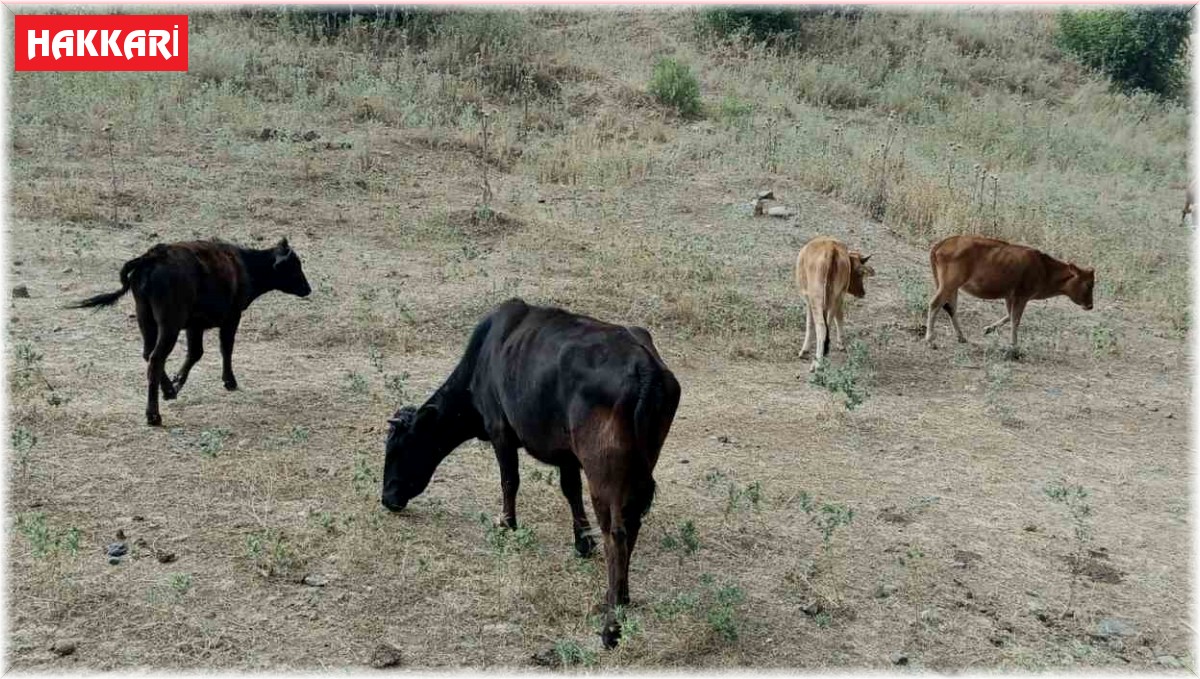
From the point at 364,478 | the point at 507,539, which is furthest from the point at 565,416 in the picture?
the point at 364,478

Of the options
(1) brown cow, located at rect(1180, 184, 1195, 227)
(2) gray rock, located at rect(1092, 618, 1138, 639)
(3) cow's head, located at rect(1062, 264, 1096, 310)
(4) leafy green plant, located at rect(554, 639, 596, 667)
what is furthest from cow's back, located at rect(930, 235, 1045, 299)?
(1) brown cow, located at rect(1180, 184, 1195, 227)

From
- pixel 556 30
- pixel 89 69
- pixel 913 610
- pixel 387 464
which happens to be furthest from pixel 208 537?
pixel 556 30

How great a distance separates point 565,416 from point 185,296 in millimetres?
3650

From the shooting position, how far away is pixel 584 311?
11.9m

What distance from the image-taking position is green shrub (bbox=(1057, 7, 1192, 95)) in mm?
28359

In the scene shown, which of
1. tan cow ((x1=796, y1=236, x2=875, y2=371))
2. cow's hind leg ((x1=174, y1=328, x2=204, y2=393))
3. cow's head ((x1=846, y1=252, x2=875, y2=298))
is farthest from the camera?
cow's head ((x1=846, y1=252, x2=875, y2=298))

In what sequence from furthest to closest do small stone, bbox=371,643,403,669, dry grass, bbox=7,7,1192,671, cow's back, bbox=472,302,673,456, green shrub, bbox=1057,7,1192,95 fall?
1. green shrub, bbox=1057,7,1192,95
2. dry grass, bbox=7,7,1192,671
3. cow's back, bbox=472,302,673,456
4. small stone, bbox=371,643,403,669

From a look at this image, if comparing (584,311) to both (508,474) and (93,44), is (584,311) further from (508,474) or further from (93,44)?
(93,44)

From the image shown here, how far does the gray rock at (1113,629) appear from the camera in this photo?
20.0 ft

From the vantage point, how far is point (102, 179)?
579 inches

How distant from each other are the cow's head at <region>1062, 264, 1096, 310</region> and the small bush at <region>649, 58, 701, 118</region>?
9353mm

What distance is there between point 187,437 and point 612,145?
11501mm

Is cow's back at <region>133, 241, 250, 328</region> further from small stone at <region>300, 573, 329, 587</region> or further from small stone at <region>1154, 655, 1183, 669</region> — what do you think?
small stone at <region>1154, 655, 1183, 669</region>

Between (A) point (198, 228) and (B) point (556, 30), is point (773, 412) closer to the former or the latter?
(A) point (198, 228)
